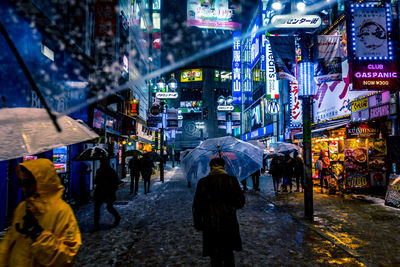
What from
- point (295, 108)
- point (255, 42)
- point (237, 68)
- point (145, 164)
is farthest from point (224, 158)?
point (237, 68)

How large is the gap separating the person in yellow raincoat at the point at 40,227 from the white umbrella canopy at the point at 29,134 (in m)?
0.28

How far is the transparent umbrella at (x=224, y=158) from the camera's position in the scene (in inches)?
218

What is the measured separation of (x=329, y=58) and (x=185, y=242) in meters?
7.46

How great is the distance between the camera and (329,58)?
914 centimetres

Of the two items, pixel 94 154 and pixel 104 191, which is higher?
pixel 94 154

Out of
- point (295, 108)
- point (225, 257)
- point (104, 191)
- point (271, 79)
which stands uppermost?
point (271, 79)

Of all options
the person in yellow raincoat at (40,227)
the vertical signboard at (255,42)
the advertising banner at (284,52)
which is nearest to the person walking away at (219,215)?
the person in yellow raincoat at (40,227)

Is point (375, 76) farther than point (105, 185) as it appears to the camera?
Yes

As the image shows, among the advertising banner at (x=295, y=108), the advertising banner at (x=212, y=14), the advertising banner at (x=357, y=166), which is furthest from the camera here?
the advertising banner at (x=212, y=14)

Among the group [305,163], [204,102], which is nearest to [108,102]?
[305,163]

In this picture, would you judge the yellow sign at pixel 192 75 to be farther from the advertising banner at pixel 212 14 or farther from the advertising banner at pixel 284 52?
the advertising banner at pixel 284 52

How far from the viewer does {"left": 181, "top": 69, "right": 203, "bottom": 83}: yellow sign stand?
218ft

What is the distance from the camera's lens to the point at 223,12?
4244 cm

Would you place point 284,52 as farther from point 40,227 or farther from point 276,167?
point 40,227
